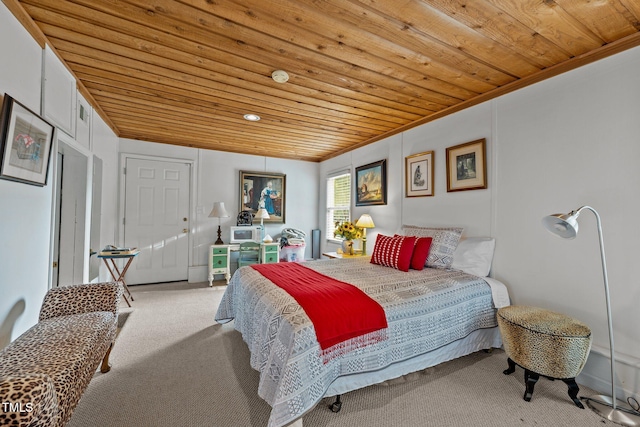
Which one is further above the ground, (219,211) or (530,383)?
(219,211)

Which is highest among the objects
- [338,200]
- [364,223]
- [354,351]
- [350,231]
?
[338,200]

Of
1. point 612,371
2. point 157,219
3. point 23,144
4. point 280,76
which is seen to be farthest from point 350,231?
point 23,144

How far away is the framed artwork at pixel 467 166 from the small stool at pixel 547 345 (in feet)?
4.41

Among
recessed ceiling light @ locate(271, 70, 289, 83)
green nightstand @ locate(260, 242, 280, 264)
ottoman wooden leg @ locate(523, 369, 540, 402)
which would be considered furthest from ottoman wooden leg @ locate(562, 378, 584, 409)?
green nightstand @ locate(260, 242, 280, 264)

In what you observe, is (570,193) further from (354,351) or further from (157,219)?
(157,219)

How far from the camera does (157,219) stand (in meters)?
4.60

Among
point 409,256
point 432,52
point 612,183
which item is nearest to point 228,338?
point 409,256

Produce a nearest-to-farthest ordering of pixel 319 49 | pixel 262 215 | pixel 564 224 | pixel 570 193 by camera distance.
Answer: pixel 564 224 → pixel 319 49 → pixel 570 193 → pixel 262 215

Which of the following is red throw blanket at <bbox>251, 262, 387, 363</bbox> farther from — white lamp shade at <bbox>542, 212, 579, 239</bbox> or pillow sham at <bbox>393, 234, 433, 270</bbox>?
white lamp shade at <bbox>542, 212, 579, 239</bbox>

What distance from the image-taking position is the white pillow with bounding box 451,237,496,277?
2.62 metres

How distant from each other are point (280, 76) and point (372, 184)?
7.80 ft

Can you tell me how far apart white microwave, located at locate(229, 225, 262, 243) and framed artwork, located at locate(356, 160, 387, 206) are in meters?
2.02

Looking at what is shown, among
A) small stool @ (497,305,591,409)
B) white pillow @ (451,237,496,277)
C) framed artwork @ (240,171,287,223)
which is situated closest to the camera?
small stool @ (497,305,591,409)

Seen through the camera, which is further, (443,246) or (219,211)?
(219,211)
